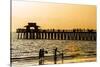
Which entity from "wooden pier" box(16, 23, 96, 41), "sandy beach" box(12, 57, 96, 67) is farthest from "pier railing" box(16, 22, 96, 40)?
"sandy beach" box(12, 57, 96, 67)

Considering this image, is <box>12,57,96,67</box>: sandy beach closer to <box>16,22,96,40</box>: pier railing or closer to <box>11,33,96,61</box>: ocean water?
<box>11,33,96,61</box>: ocean water

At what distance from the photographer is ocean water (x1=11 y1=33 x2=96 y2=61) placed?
8.55ft

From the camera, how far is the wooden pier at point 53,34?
2.66 m

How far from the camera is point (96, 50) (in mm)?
3020

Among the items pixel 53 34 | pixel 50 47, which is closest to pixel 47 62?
pixel 50 47

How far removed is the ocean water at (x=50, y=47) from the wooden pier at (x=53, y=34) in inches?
1.9

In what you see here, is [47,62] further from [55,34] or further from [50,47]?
[55,34]

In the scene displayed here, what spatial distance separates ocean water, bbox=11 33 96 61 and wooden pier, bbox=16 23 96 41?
0.16 feet

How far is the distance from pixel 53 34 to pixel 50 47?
17 centimetres

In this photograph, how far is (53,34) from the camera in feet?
9.09

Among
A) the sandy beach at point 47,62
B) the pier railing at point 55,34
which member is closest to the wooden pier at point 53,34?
the pier railing at point 55,34

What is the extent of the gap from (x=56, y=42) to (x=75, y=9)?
1.66 ft
